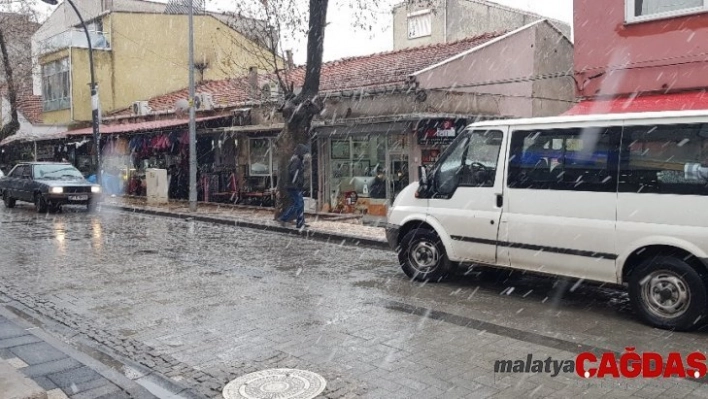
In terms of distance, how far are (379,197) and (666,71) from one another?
8.36 m

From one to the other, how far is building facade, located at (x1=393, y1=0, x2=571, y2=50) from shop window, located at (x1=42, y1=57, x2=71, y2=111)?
17253mm

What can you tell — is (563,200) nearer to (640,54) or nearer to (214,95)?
(640,54)

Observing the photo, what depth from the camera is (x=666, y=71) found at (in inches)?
450

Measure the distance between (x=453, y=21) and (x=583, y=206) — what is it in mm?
25708

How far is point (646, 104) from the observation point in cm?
1079

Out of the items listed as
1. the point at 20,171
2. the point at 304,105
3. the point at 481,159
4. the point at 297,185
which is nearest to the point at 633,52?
the point at 481,159

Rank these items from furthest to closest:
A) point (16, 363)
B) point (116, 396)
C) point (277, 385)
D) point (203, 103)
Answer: point (203, 103), point (16, 363), point (277, 385), point (116, 396)

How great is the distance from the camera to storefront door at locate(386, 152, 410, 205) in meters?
16.8

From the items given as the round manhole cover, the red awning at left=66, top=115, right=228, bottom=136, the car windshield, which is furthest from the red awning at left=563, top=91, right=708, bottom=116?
the car windshield

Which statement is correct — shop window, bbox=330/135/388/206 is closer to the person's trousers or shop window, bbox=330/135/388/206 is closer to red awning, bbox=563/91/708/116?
the person's trousers

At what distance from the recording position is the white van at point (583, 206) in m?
5.85

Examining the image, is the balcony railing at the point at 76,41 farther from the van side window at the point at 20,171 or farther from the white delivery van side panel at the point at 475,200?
the white delivery van side panel at the point at 475,200

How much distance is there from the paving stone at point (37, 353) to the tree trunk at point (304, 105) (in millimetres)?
9402

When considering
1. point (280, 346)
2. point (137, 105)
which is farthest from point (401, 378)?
point (137, 105)
